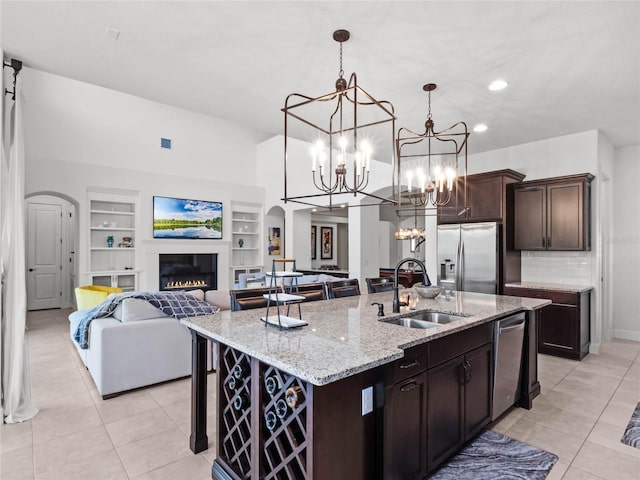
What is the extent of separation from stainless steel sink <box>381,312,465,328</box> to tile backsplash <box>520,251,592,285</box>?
316 centimetres

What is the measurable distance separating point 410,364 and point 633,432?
2.18 metres

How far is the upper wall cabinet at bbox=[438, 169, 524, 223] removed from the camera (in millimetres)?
4781

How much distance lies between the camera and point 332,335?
1945mm

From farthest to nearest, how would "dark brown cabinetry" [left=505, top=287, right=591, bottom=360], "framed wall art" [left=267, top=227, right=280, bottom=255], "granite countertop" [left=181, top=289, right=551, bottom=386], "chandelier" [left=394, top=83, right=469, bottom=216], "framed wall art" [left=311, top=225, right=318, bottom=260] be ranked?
"framed wall art" [left=311, top=225, right=318, bottom=260]
"framed wall art" [left=267, top=227, right=280, bottom=255]
"dark brown cabinetry" [left=505, top=287, right=591, bottom=360]
"chandelier" [left=394, top=83, right=469, bottom=216]
"granite countertop" [left=181, top=289, right=551, bottom=386]

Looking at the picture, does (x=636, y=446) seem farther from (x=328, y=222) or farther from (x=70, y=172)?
(x=328, y=222)

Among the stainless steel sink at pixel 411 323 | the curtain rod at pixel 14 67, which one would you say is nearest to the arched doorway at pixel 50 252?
the curtain rod at pixel 14 67

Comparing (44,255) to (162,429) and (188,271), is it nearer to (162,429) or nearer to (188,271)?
(188,271)

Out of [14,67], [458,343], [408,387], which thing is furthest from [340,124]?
[14,67]

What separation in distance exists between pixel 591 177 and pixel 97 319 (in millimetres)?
5820

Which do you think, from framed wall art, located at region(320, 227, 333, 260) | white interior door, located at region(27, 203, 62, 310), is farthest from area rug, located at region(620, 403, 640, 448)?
framed wall art, located at region(320, 227, 333, 260)

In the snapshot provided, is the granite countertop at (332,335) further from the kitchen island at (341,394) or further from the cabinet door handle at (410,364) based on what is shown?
the cabinet door handle at (410,364)

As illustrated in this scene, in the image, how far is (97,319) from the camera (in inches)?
138

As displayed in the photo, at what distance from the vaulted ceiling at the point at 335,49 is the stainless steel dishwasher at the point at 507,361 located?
6.45 ft

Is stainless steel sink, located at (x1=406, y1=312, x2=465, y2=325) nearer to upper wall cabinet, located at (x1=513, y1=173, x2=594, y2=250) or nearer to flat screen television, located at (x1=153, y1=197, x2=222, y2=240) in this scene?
upper wall cabinet, located at (x1=513, y1=173, x2=594, y2=250)
